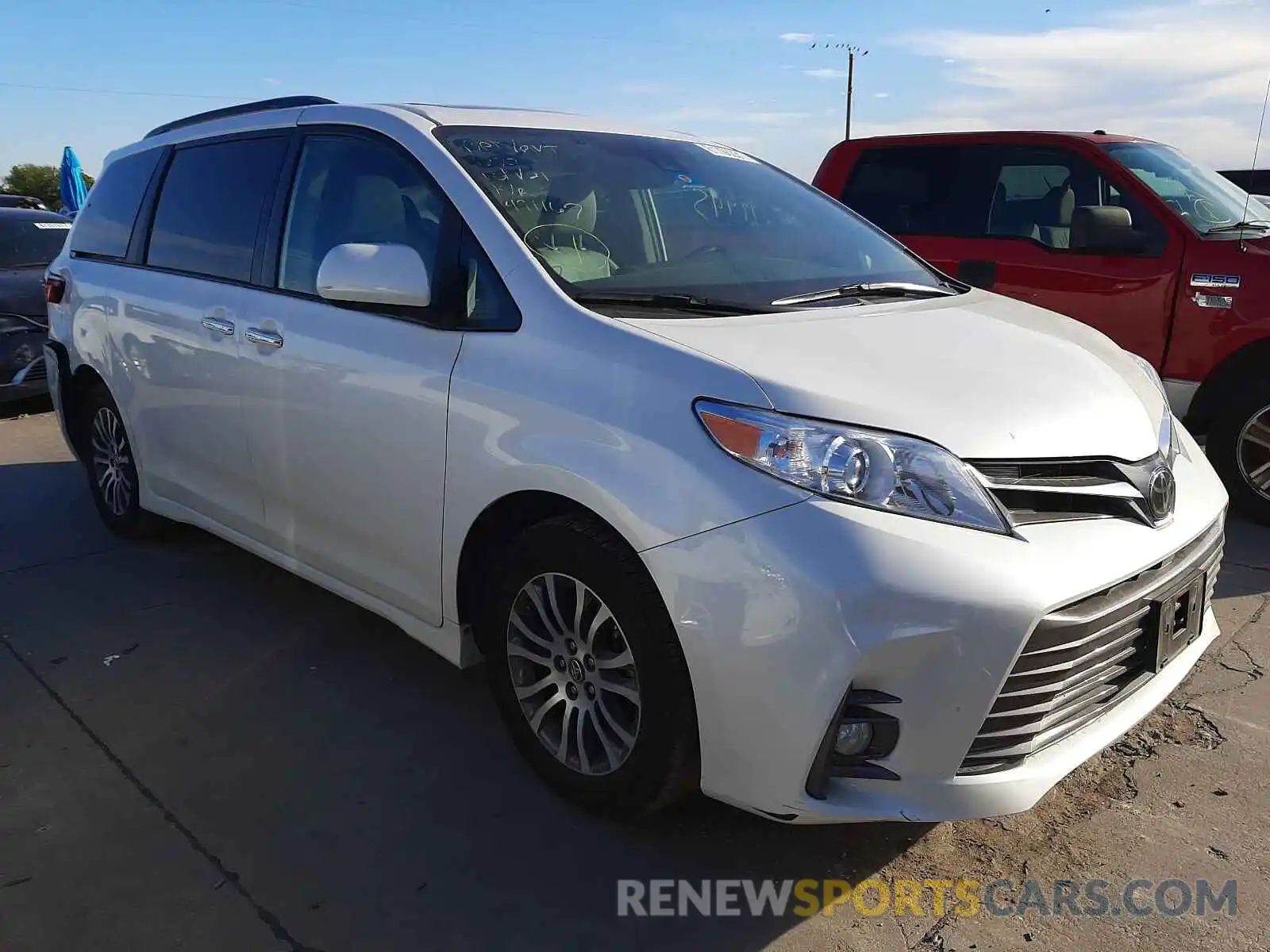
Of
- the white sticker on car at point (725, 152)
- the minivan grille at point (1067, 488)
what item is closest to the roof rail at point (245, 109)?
the white sticker on car at point (725, 152)

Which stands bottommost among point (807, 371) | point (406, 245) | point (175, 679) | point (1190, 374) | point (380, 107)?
point (175, 679)

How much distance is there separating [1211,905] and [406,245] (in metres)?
2.60

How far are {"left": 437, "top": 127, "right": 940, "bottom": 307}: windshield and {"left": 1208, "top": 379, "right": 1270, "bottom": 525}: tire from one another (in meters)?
2.29

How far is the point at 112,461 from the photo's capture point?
4.71 meters

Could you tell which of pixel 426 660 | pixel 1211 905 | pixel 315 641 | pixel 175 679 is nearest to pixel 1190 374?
pixel 1211 905

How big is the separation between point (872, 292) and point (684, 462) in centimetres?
119

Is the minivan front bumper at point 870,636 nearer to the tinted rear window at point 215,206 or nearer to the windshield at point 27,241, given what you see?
the tinted rear window at point 215,206

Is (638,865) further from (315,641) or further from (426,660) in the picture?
(315,641)

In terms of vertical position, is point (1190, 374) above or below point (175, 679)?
above

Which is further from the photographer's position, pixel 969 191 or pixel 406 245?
pixel 969 191

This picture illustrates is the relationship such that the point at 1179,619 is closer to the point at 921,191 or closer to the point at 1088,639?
the point at 1088,639

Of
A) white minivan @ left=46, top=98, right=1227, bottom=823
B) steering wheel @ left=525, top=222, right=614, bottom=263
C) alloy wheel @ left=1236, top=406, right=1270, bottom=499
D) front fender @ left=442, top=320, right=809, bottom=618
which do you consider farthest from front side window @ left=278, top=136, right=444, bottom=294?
alloy wheel @ left=1236, top=406, right=1270, bottom=499

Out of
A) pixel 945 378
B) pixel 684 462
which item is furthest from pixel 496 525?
pixel 945 378

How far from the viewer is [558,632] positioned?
103 inches
